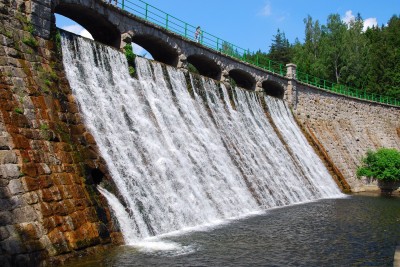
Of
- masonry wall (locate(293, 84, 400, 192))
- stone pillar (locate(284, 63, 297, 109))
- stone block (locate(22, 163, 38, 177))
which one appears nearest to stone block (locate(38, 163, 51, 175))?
stone block (locate(22, 163, 38, 177))

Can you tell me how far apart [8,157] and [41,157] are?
109cm

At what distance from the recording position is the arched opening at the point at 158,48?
23.8 metres

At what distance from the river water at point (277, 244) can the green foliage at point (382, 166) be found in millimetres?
15272

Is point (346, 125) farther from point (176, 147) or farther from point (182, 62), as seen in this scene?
point (176, 147)

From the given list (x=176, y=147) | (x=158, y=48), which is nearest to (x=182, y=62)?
(x=158, y=48)

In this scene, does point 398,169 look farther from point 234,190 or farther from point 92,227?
point 92,227

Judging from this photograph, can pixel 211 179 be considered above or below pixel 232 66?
below

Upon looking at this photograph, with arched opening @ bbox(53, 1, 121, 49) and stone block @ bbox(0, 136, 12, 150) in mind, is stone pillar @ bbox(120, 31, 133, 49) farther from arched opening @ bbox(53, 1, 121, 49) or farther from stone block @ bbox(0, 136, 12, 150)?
stone block @ bbox(0, 136, 12, 150)

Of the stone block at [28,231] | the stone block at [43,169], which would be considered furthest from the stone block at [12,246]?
the stone block at [43,169]

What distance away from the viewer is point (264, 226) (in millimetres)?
15328

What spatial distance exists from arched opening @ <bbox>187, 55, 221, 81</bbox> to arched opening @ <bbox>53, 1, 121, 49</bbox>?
763cm

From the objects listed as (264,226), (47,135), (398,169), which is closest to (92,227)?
(47,135)

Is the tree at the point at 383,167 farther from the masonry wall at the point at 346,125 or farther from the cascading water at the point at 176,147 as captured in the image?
the cascading water at the point at 176,147

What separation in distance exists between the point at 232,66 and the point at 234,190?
44.4 feet
